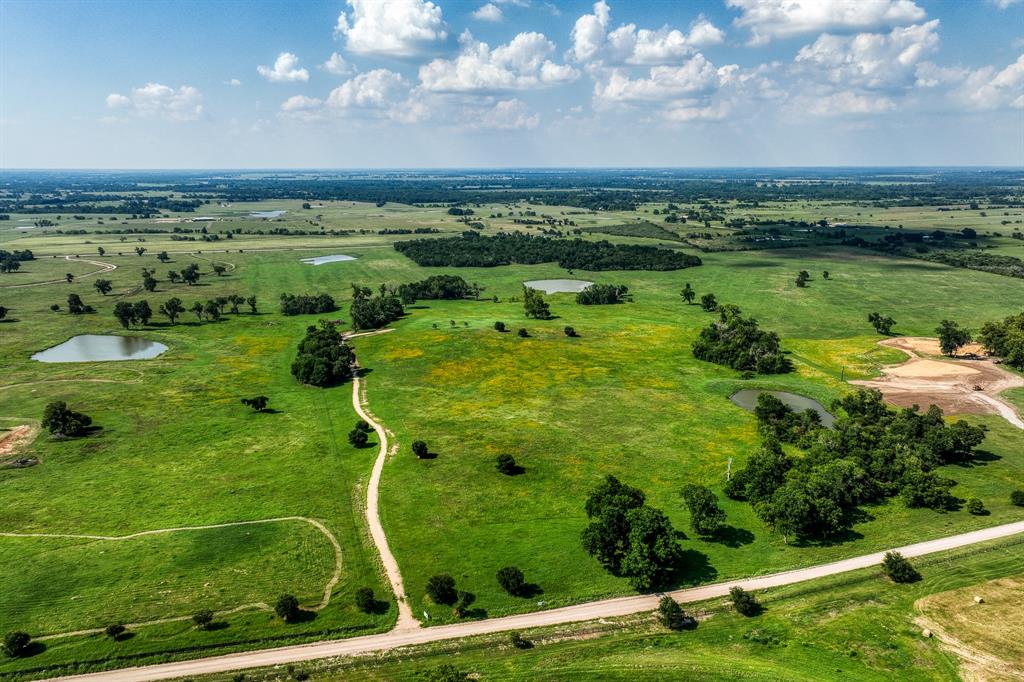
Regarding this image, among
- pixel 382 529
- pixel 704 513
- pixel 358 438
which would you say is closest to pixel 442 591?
pixel 382 529

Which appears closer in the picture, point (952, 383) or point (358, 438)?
point (358, 438)

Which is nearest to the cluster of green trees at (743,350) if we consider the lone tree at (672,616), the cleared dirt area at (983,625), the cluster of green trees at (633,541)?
the cleared dirt area at (983,625)

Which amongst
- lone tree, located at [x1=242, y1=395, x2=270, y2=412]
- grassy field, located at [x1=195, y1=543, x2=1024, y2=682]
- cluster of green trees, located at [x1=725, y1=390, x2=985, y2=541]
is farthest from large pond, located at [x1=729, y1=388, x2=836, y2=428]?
lone tree, located at [x1=242, y1=395, x2=270, y2=412]

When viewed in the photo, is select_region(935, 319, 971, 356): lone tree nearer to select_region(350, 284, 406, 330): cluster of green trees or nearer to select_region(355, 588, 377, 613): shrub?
select_region(355, 588, 377, 613): shrub

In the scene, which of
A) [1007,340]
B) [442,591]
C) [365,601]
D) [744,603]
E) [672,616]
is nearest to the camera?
[672,616]

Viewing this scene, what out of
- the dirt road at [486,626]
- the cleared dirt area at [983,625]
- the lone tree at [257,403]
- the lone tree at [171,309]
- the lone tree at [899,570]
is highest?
the lone tree at [171,309]

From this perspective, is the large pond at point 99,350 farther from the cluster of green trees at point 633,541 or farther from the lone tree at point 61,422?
the cluster of green trees at point 633,541

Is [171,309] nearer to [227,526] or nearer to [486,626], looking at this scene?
[227,526]
